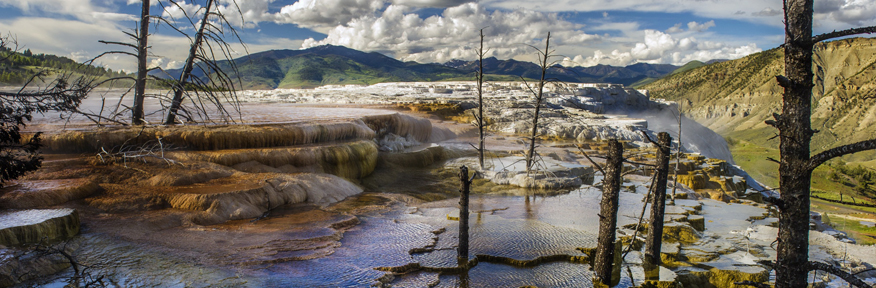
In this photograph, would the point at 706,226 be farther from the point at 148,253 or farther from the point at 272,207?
the point at 148,253

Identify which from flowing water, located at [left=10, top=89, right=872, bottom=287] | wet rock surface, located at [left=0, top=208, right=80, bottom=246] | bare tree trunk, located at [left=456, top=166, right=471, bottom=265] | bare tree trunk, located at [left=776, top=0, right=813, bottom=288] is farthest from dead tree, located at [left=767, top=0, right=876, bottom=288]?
wet rock surface, located at [left=0, top=208, right=80, bottom=246]

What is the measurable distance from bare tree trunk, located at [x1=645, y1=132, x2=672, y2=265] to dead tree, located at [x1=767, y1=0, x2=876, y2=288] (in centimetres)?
325

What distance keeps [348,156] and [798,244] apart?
12.1 meters

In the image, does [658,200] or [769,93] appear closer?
[658,200]

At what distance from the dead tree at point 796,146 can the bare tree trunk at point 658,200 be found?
10.7ft

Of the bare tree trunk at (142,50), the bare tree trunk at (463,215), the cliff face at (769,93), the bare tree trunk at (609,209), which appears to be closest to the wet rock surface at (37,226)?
the bare tree trunk at (142,50)

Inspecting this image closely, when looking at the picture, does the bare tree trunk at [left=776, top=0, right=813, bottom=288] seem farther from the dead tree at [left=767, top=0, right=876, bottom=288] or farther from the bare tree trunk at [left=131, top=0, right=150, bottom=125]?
the bare tree trunk at [left=131, top=0, right=150, bottom=125]

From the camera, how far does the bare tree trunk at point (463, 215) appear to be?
295 inches

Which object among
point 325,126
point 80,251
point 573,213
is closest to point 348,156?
point 325,126

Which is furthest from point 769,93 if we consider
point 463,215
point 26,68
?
point 26,68

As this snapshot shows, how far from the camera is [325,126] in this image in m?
15.5

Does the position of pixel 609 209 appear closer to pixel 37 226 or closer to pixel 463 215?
pixel 463 215

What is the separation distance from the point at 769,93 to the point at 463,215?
3994 inches

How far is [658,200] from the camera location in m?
7.63
